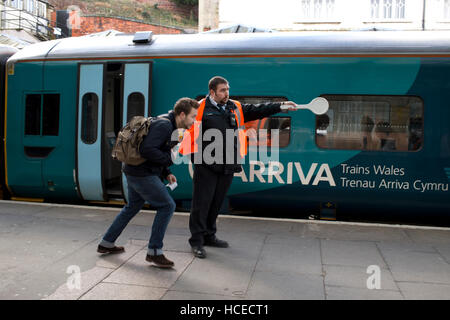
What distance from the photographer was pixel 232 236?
5.67 metres

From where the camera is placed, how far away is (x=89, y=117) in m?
7.33

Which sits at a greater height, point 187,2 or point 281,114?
point 187,2

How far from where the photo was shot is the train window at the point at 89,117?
727cm

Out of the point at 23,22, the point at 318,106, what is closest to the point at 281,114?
the point at 318,106

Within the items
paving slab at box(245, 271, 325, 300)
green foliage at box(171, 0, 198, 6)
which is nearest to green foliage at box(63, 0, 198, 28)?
green foliage at box(171, 0, 198, 6)

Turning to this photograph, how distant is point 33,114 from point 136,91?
6.33 ft

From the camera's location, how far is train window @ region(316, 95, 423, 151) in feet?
20.6

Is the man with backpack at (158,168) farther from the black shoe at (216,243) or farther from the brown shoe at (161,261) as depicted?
the black shoe at (216,243)

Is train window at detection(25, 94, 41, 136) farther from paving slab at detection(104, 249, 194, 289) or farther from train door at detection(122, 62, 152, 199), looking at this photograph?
paving slab at detection(104, 249, 194, 289)

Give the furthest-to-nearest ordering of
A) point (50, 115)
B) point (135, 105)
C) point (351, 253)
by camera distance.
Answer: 1. point (50, 115)
2. point (135, 105)
3. point (351, 253)

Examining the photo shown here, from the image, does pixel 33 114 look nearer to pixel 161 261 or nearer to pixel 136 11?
pixel 161 261

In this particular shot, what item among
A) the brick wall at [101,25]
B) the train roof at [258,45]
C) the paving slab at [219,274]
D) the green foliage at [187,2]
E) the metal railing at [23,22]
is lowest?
the paving slab at [219,274]

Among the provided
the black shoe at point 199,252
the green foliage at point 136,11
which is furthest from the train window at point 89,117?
the green foliage at point 136,11

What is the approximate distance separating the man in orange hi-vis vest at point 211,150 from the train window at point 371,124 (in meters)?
1.64
